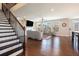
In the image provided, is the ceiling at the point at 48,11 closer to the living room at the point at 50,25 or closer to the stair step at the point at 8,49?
the living room at the point at 50,25

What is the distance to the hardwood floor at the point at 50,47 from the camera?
2777 millimetres

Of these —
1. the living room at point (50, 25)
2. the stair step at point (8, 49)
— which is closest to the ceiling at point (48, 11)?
the living room at point (50, 25)

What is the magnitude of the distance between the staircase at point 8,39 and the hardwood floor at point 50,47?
6.9 inches

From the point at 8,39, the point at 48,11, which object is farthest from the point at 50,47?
the point at 8,39

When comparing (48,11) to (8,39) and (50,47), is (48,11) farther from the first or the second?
(8,39)

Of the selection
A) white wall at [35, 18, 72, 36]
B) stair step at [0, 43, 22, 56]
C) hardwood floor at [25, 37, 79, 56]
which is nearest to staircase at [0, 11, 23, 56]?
stair step at [0, 43, 22, 56]

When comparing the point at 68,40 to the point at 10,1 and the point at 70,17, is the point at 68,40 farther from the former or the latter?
the point at 10,1

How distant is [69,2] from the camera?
2750mm

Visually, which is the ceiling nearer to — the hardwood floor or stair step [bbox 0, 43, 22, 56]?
the hardwood floor

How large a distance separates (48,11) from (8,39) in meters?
0.86

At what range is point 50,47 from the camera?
281 cm

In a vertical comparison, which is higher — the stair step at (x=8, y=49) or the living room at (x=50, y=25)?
the living room at (x=50, y=25)

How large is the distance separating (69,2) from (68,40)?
0.66 m

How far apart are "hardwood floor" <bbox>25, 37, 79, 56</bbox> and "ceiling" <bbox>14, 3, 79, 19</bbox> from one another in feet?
1.35
